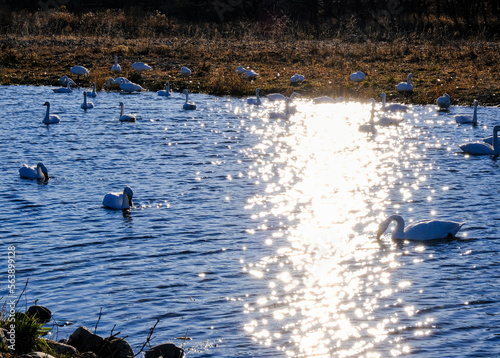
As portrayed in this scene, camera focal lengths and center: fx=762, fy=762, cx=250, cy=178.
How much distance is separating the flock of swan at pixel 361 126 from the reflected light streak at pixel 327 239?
2.09ft

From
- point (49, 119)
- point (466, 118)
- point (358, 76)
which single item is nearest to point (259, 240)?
point (49, 119)

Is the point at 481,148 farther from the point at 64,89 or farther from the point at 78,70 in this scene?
the point at 78,70

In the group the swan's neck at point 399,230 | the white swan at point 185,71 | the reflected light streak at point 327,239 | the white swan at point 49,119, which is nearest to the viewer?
the reflected light streak at point 327,239

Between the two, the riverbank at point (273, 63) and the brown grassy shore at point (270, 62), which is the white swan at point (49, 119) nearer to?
the brown grassy shore at point (270, 62)

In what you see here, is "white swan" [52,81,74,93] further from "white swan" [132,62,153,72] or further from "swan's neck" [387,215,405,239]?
"swan's neck" [387,215,405,239]

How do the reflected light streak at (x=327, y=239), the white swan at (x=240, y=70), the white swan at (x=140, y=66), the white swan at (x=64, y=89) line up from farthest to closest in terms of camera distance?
1. the white swan at (x=140, y=66)
2. the white swan at (x=240, y=70)
3. the white swan at (x=64, y=89)
4. the reflected light streak at (x=327, y=239)

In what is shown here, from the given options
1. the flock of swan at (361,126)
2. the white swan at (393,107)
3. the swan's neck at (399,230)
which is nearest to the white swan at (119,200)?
the flock of swan at (361,126)

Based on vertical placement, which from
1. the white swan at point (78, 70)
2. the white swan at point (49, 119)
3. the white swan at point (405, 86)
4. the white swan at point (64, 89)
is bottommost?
the white swan at point (49, 119)

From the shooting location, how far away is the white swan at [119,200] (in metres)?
15.4

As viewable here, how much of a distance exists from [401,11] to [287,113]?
32270mm

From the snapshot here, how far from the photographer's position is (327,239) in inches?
539

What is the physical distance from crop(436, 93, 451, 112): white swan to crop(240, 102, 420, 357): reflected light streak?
4.16 m

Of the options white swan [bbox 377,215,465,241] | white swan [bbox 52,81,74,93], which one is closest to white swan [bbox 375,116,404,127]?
white swan [bbox 377,215,465,241]

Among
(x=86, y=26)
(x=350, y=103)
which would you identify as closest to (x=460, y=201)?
(x=350, y=103)
